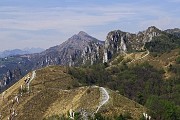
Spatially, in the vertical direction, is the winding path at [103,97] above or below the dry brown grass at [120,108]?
above

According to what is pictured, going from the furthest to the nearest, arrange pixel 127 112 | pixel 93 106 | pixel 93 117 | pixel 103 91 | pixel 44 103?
pixel 44 103
pixel 103 91
pixel 93 106
pixel 127 112
pixel 93 117

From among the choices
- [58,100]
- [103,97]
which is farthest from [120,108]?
[58,100]

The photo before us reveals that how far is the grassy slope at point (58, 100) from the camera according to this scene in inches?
3777

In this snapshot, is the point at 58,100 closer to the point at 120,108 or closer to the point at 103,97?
the point at 103,97

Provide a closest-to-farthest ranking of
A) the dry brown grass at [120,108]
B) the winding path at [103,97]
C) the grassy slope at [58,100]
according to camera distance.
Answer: the dry brown grass at [120,108], the grassy slope at [58,100], the winding path at [103,97]

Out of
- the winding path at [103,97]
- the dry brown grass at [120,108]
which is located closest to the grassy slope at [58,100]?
the dry brown grass at [120,108]

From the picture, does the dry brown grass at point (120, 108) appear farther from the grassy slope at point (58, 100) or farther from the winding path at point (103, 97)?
the winding path at point (103, 97)

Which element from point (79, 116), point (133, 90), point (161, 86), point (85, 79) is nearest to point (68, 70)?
point (85, 79)

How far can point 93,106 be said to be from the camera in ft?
315

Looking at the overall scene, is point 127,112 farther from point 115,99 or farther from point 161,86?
point 161,86

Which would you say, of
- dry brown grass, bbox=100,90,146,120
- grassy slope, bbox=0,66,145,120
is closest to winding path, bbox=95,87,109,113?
grassy slope, bbox=0,66,145,120

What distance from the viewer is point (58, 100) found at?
412 ft

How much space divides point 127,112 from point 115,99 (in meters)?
11.9

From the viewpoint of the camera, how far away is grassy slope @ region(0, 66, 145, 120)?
95938 millimetres
